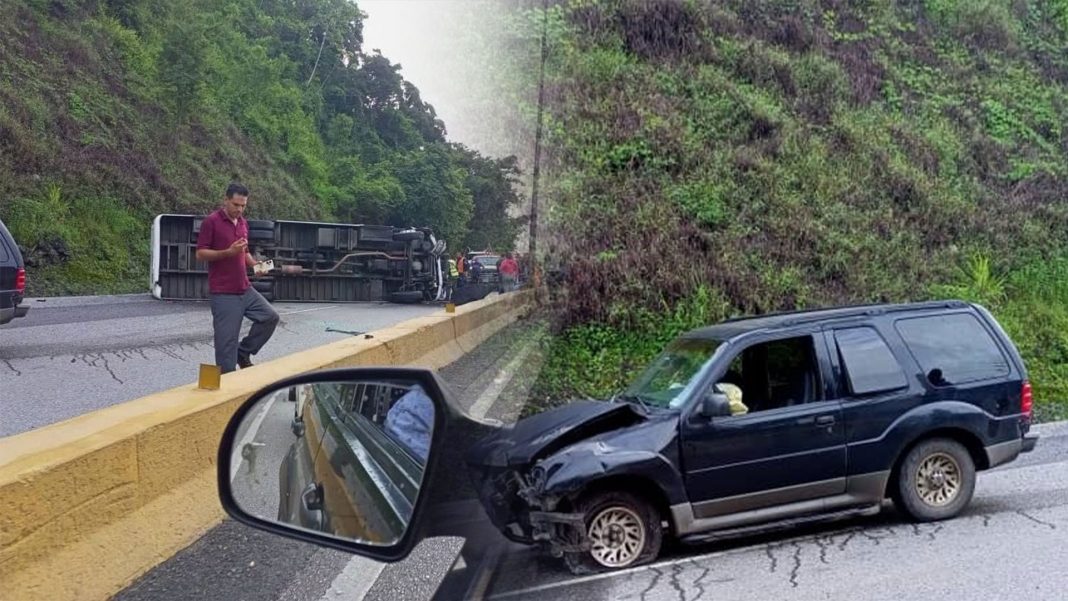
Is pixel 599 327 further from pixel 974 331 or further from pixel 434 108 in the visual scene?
pixel 974 331

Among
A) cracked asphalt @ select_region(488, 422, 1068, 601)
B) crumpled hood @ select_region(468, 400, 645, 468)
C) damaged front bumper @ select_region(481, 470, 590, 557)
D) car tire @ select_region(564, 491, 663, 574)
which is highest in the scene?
crumpled hood @ select_region(468, 400, 645, 468)

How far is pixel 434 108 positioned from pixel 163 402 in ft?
16.9

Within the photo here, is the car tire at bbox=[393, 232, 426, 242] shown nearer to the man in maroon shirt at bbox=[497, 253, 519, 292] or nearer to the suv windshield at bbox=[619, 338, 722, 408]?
the man in maroon shirt at bbox=[497, 253, 519, 292]

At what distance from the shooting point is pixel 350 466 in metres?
2.85

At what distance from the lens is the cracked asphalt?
4.57 m

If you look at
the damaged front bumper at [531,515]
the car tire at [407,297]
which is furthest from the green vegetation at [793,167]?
the damaged front bumper at [531,515]

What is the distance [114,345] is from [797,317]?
9149mm

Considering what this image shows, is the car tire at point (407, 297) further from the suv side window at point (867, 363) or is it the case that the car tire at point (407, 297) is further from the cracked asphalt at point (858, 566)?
the cracked asphalt at point (858, 566)

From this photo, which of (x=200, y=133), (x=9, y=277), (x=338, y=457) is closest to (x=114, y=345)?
(x=9, y=277)

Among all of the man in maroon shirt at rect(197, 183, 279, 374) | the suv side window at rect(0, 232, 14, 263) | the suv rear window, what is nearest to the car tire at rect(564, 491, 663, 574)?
the suv rear window

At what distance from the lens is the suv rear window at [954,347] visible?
5969 millimetres

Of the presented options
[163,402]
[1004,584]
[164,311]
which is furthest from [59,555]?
[164,311]

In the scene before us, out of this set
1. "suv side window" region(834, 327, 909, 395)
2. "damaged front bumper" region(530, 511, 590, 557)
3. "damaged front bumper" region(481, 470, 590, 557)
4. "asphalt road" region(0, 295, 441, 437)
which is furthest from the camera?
"asphalt road" region(0, 295, 441, 437)

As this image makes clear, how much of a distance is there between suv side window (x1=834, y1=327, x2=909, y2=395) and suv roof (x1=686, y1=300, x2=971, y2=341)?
179 mm
